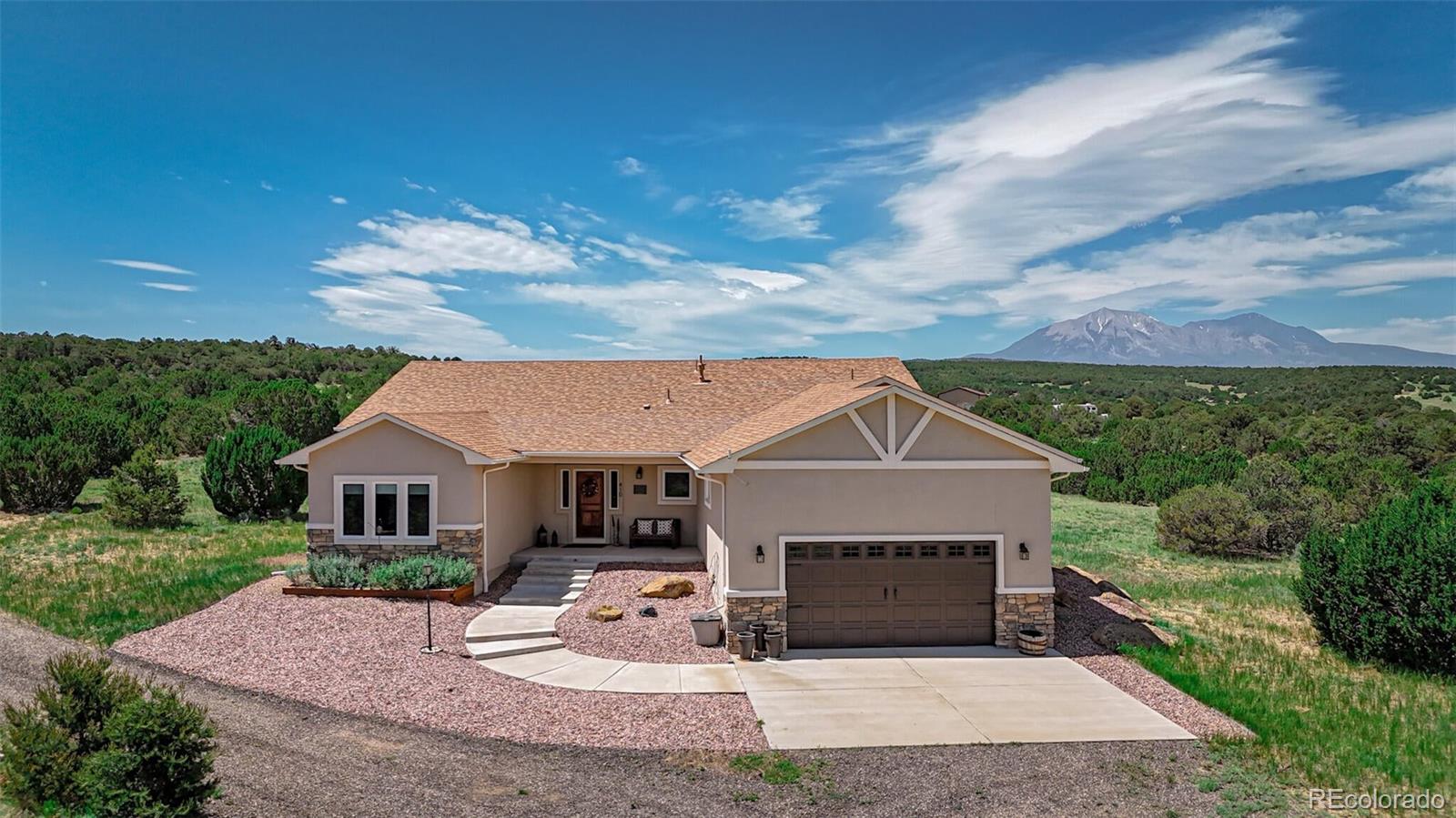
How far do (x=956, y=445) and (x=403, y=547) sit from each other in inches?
434

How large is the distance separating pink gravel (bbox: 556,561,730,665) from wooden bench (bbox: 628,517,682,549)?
2.07 meters

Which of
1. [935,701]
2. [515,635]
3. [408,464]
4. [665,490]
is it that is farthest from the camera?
[665,490]

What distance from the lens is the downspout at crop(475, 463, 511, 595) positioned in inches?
643

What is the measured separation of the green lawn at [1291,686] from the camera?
8.88m

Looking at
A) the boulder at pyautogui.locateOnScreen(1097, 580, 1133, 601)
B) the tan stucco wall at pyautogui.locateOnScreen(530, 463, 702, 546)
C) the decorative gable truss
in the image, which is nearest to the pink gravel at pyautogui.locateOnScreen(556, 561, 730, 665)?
the tan stucco wall at pyautogui.locateOnScreen(530, 463, 702, 546)

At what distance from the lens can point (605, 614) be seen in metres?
14.4

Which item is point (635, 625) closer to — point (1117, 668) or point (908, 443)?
point (908, 443)

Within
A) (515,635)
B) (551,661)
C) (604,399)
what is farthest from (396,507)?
(604,399)

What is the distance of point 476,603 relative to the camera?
50.8ft

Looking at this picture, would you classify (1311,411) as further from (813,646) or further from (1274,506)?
(813,646)

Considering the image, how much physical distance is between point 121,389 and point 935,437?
5372 cm

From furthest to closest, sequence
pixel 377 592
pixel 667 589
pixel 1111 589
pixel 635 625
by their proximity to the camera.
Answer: pixel 1111 589
pixel 667 589
pixel 377 592
pixel 635 625

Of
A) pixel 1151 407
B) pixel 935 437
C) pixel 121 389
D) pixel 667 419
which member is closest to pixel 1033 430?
pixel 1151 407

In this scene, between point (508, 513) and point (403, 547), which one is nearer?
point (403, 547)
